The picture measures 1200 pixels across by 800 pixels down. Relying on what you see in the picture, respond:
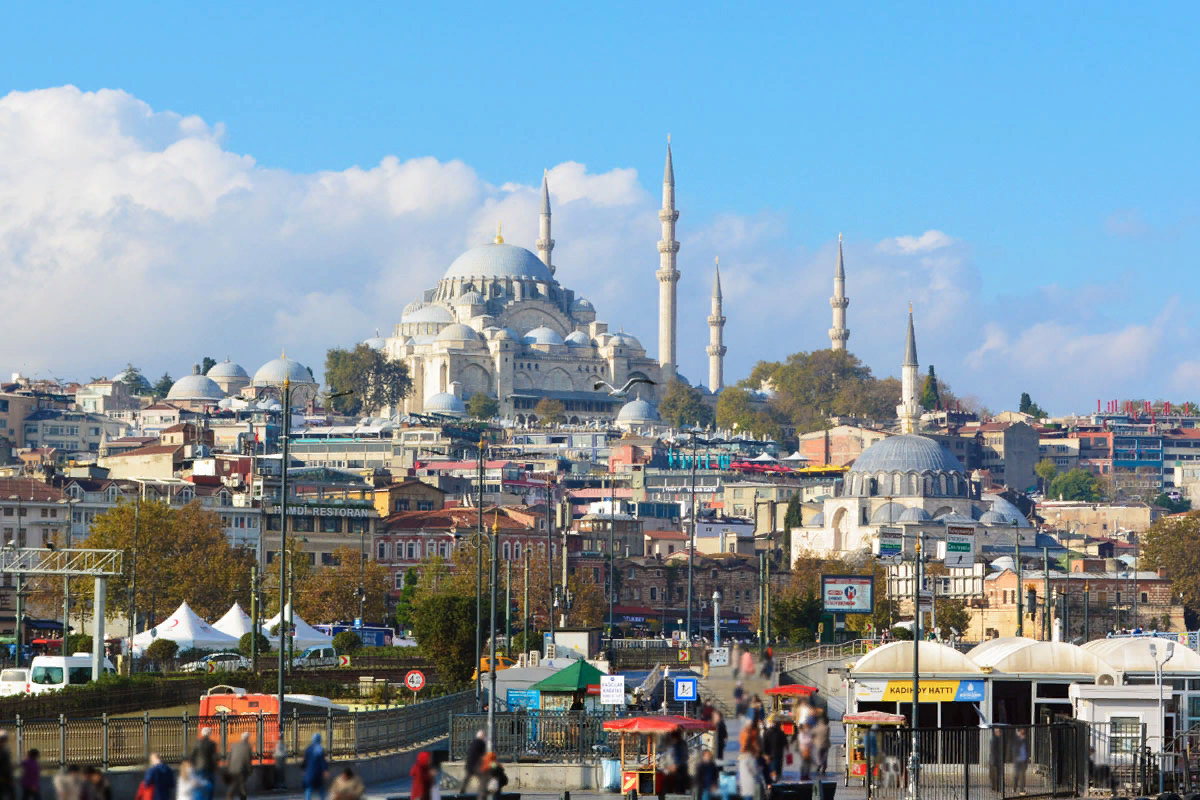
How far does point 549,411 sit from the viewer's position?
585 feet

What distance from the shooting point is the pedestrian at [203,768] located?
75.7 feet

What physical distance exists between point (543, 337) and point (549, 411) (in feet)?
35.9

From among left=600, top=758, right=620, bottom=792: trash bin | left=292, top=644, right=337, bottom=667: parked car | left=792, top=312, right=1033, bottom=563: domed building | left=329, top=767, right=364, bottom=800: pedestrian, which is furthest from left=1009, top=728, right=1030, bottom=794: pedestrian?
left=792, top=312, right=1033, bottom=563: domed building

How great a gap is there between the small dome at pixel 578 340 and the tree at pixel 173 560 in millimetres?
109116

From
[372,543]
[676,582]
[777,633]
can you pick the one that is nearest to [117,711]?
[777,633]

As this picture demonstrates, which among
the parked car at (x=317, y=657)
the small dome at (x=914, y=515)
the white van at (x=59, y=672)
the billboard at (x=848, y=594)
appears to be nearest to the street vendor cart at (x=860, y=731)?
the white van at (x=59, y=672)

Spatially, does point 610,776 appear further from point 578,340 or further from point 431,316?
point 431,316

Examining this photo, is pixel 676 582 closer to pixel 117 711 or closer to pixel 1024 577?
pixel 1024 577

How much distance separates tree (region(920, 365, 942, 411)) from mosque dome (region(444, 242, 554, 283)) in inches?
1284

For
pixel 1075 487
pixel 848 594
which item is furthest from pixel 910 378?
pixel 848 594

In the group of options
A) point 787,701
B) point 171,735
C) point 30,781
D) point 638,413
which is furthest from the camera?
point 638,413

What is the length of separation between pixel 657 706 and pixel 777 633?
37918mm

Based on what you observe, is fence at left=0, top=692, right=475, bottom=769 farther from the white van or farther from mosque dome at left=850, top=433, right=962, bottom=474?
mosque dome at left=850, top=433, right=962, bottom=474

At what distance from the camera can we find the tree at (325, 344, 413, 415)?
17562 cm
